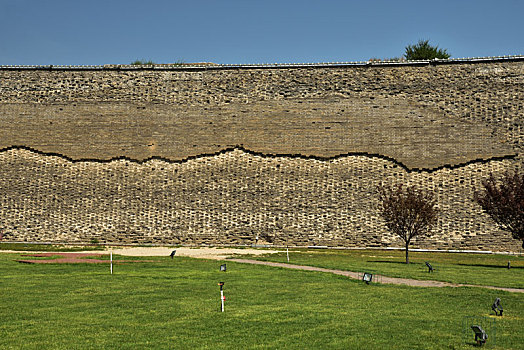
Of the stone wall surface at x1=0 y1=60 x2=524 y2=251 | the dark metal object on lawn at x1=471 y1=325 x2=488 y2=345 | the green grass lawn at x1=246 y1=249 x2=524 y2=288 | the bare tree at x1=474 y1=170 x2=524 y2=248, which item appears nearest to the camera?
the dark metal object on lawn at x1=471 y1=325 x2=488 y2=345

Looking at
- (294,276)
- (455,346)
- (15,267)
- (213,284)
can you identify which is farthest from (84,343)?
(15,267)

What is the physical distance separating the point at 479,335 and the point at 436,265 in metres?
15.1

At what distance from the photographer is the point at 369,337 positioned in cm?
970

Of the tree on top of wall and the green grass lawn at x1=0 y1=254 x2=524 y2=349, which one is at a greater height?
the tree on top of wall

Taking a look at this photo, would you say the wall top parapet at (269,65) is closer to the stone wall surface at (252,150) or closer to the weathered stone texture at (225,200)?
the stone wall surface at (252,150)

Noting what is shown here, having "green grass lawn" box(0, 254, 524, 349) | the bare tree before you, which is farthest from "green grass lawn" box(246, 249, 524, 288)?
"green grass lawn" box(0, 254, 524, 349)

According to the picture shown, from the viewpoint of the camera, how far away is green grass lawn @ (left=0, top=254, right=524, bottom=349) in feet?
30.9

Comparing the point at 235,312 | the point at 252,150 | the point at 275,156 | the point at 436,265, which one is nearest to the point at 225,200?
the point at 252,150

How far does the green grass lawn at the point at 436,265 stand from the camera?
61.0 ft

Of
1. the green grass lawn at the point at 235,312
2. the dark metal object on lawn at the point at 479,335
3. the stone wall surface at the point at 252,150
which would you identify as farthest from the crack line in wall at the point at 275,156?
the dark metal object on lawn at the point at 479,335

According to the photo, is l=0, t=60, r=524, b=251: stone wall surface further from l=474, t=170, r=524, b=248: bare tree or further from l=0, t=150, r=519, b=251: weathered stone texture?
l=474, t=170, r=524, b=248: bare tree

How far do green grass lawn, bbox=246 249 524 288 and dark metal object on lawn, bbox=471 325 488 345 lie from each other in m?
8.31

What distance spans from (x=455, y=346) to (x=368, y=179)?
24.6 metres

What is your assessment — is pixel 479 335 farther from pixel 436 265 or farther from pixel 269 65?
pixel 269 65
